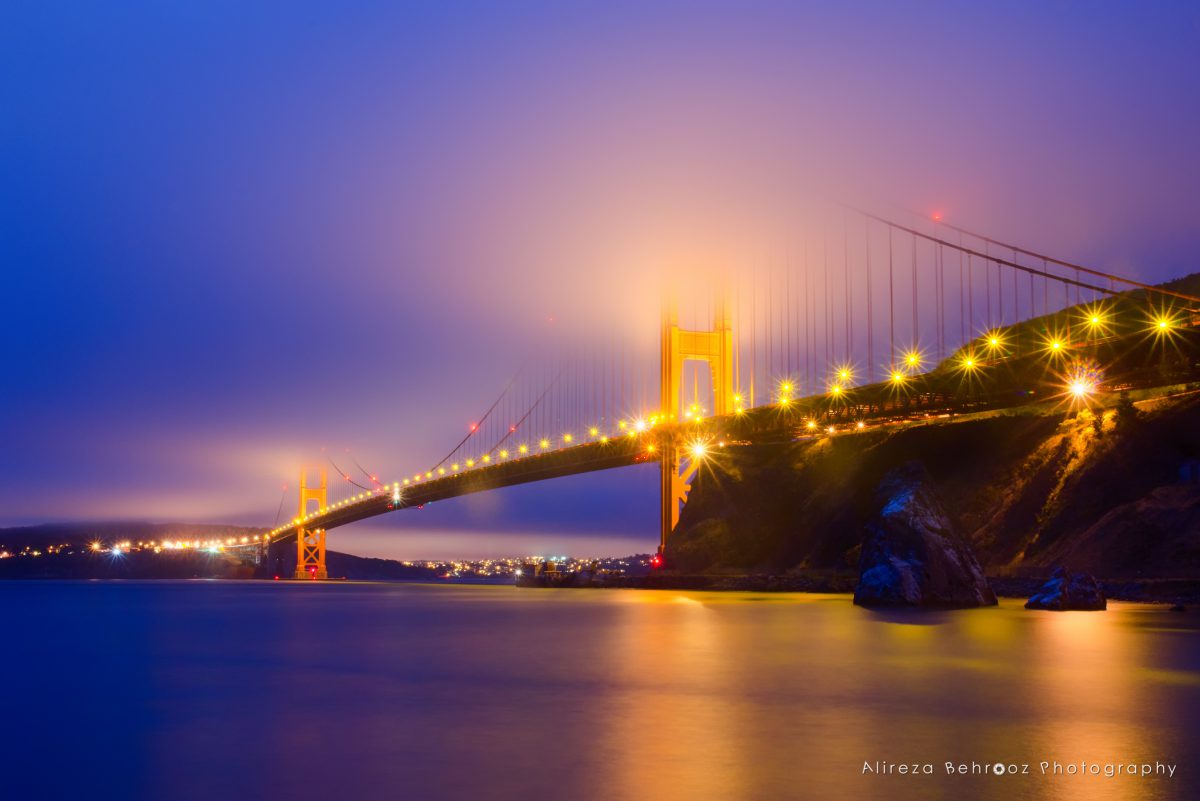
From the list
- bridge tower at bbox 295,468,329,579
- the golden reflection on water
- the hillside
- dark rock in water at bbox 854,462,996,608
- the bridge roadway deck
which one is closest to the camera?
the golden reflection on water

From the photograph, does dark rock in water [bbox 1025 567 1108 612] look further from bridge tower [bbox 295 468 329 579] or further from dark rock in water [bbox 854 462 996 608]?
bridge tower [bbox 295 468 329 579]

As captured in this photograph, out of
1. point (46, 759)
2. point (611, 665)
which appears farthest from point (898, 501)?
point (46, 759)

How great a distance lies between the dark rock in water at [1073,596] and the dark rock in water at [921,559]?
2224 mm

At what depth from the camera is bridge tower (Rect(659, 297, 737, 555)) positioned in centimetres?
7150

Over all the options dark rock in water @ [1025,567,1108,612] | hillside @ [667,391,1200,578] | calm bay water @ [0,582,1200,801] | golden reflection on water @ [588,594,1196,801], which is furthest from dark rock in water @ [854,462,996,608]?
golden reflection on water @ [588,594,1196,801]

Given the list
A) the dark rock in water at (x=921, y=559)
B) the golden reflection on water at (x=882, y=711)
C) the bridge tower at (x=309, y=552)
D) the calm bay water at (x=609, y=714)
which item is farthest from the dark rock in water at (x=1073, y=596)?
the bridge tower at (x=309, y=552)

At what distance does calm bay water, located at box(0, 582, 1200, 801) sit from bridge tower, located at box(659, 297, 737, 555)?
150 ft

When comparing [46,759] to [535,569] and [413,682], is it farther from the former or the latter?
[535,569]

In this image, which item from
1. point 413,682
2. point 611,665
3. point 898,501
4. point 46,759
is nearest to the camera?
point 46,759

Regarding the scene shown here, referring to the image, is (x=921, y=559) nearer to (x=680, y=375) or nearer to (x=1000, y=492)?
(x=1000, y=492)

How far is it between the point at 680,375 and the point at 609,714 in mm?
65371

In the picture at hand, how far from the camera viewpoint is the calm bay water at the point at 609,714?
8289mm

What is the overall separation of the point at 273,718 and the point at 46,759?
8.91 ft

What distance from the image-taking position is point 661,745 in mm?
10000
